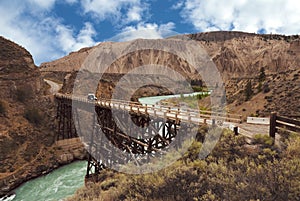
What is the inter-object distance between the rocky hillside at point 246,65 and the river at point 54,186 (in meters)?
20.6

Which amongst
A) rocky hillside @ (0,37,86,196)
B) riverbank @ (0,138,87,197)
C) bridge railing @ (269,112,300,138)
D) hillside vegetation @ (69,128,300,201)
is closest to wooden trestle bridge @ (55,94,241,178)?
hillside vegetation @ (69,128,300,201)

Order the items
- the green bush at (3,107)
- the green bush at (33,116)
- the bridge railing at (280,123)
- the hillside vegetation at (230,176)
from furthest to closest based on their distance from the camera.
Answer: the green bush at (33,116)
the green bush at (3,107)
the bridge railing at (280,123)
the hillside vegetation at (230,176)

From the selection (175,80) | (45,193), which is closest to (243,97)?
(45,193)

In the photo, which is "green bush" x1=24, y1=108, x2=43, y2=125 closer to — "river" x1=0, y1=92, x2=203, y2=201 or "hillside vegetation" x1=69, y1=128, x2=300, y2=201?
"river" x1=0, y1=92, x2=203, y2=201

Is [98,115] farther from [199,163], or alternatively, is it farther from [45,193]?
[199,163]

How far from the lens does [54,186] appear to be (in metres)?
19.9

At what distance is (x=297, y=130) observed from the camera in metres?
6.89

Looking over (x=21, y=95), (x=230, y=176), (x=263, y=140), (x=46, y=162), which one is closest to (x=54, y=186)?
(x=46, y=162)

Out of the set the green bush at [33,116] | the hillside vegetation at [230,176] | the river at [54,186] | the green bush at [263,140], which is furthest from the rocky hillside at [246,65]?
the hillside vegetation at [230,176]

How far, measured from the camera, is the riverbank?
20.5 meters

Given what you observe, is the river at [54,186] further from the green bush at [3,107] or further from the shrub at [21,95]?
the shrub at [21,95]

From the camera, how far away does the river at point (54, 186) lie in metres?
18.3

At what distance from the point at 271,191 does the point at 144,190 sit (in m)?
4.00

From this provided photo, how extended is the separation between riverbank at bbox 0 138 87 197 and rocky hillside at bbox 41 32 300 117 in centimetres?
1586
